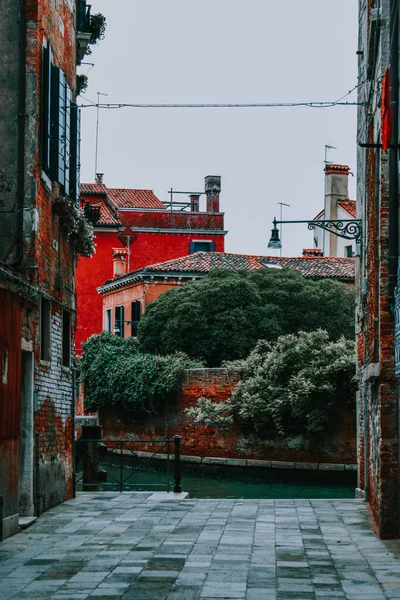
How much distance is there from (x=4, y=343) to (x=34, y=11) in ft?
15.2

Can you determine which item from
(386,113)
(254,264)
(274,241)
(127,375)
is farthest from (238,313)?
(386,113)

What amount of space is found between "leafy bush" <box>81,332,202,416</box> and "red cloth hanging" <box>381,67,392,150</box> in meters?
23.5

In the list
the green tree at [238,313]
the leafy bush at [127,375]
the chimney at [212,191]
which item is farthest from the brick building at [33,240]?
the chimney at [212,191]

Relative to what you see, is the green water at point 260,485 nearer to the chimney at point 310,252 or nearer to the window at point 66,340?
the window at point 66,340

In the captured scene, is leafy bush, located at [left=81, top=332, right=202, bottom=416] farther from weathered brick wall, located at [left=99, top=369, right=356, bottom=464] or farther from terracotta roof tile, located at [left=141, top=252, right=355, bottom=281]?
terracotta roof tile, located at [left=141, top=252, right=355, bottom=281]

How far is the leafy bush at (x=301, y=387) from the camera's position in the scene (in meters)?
29.3

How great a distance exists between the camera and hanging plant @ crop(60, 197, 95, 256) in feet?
49.5

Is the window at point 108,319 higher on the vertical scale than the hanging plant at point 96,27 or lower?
lower

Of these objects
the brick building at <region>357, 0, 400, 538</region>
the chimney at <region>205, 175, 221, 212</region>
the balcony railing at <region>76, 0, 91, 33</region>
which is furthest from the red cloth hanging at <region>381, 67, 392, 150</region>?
the chimney at <region>205, 175, 221, 212</region>

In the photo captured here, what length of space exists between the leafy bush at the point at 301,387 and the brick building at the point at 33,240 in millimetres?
14931

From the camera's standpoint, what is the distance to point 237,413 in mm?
32156

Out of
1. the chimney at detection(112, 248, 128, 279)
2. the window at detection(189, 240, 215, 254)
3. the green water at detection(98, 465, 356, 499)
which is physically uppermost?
the window at detection(189, 240, 215, 254)

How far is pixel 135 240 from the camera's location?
166ft

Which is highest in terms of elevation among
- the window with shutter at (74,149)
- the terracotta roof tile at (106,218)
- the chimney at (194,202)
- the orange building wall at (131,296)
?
the chimney at (194,202)
